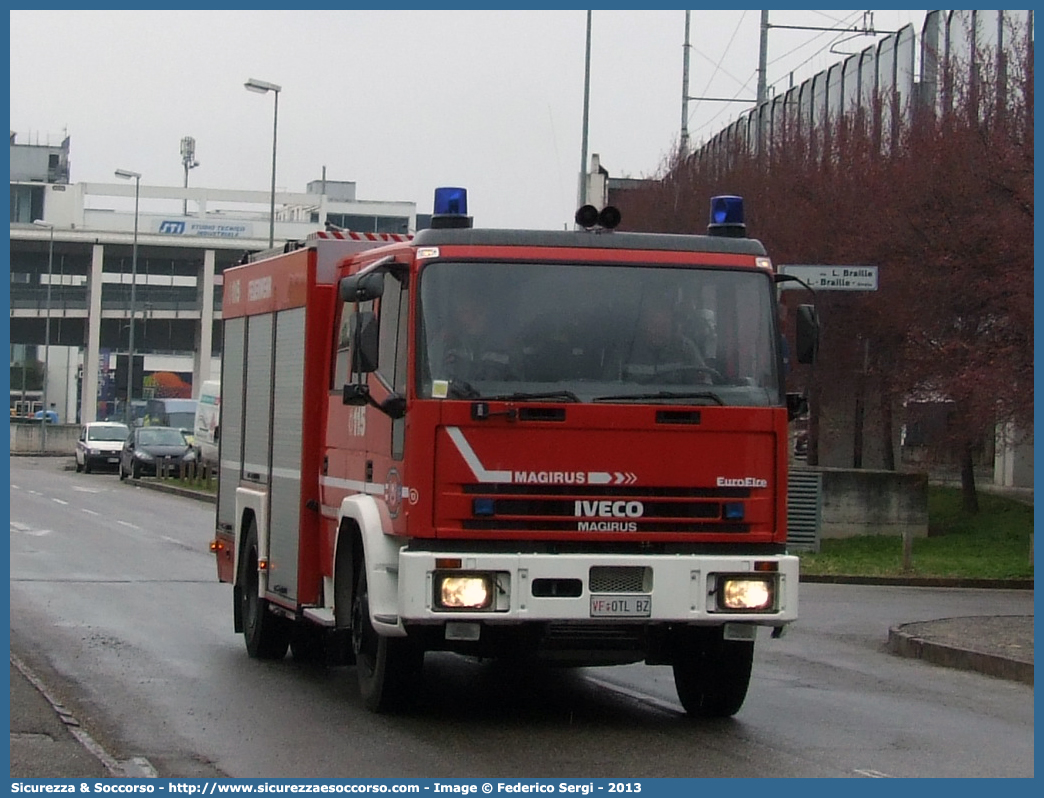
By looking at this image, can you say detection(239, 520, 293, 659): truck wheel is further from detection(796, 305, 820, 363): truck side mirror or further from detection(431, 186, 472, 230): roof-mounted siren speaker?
detection(796, 305, 820, 363): truck side mirror

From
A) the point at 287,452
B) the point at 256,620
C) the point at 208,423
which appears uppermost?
the point at 287,452

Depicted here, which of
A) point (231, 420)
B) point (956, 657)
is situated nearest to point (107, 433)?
point (231, 420)

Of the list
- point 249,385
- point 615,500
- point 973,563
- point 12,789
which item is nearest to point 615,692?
point 615,500

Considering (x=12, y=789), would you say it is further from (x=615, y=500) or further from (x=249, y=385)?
(x=249, y=385)

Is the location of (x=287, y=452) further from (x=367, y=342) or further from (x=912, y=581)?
(x=912, y=581)

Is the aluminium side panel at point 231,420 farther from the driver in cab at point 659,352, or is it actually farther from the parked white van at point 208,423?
the parked white van at point 208,423

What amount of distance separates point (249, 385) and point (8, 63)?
4835 mm

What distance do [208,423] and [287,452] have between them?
44.9 m

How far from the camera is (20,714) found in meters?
10.2

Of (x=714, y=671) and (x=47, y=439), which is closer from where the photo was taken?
(x=714, y=671)

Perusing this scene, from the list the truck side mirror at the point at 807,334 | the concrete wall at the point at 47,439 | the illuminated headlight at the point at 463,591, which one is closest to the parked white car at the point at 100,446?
the concrete wall at the point at 47,439

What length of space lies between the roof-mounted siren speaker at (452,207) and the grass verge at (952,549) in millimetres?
14170

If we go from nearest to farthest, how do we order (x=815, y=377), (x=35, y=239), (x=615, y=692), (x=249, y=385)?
(x=615, y=692) < (x=249, y=385) < (x=815, y=377) < (x=35, y=239)

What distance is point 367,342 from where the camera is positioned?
9.96 meters
